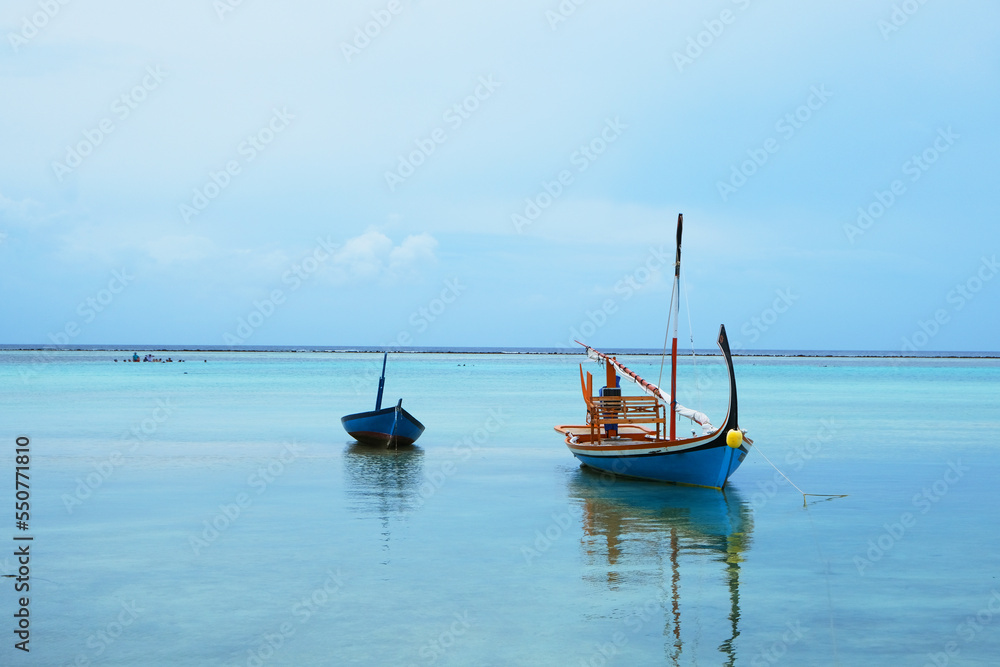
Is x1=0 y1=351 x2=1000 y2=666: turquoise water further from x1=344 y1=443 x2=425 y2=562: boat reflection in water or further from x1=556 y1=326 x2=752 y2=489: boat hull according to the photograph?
x1=556 y1=326 x2=752 y2=489: boat hull

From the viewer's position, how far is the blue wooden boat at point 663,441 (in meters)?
21.3

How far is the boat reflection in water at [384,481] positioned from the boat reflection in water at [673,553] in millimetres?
3708

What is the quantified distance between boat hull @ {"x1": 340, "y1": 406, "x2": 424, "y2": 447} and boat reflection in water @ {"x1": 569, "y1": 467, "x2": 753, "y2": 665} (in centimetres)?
863

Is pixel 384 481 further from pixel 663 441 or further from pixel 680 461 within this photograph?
pixel 680 461

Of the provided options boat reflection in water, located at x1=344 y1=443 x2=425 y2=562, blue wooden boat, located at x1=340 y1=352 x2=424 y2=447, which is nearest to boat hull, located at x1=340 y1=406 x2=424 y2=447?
blue wooden boat, located at x1=340 y1=352 x2=424 y2=447

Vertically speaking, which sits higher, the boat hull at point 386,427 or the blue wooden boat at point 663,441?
the boat hull at point 386,427

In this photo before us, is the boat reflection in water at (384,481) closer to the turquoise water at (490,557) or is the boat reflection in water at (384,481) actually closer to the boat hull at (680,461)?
the turquoise water at (490,557)

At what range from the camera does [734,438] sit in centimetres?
2081

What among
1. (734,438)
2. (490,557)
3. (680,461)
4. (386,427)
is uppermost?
(386,427)

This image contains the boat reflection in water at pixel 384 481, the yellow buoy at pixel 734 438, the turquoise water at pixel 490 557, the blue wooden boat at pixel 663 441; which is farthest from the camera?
the blue wooden boat at pixel 663 441

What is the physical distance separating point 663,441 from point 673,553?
7.07 metres

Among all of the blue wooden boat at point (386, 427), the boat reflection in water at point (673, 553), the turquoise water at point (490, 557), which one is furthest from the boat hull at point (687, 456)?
the blue wooden boat at point (386, 427)

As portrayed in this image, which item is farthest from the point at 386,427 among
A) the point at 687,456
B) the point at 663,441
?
the point at 687,456

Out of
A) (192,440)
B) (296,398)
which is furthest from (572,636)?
(296,398)
